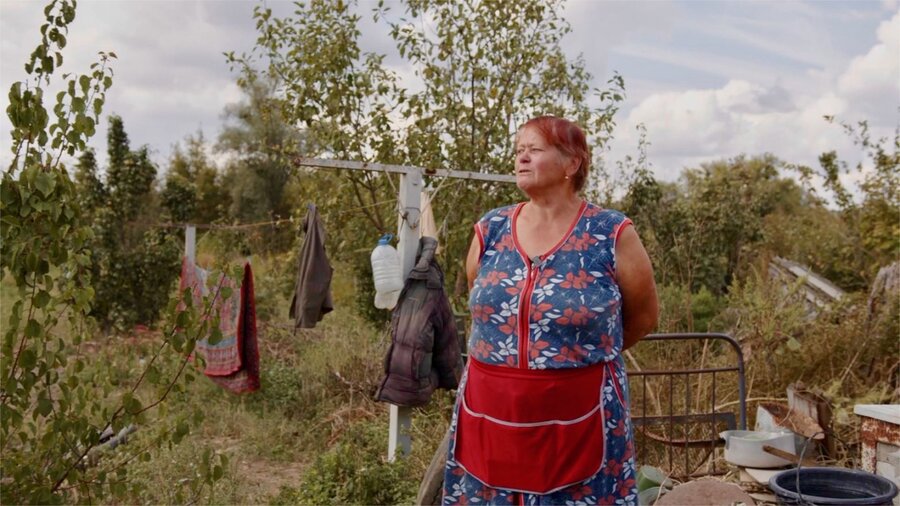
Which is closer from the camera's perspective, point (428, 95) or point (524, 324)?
point (524, 324)

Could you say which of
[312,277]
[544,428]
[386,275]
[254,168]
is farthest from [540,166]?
[254,168]

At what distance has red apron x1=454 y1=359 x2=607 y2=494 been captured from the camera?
2189 mm

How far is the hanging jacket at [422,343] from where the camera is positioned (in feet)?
14.6

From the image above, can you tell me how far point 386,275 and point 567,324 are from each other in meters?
2.52

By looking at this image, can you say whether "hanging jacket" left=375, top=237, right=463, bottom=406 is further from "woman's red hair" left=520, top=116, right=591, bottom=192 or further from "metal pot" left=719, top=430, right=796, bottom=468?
"woman's red hair" left=520, top=116, right=591, bottom=192

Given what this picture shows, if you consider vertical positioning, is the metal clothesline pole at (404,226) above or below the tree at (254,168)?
below

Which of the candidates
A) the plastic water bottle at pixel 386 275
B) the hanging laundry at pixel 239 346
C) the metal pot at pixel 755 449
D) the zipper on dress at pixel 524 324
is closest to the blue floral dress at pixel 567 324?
the zipper on dress at pixel 524 324

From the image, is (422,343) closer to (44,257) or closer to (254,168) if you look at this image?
(44,257)

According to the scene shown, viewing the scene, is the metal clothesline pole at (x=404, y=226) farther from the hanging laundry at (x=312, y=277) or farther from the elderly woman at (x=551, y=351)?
the elderly woman at (x=551, y=351)

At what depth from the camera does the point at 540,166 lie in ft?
7.66

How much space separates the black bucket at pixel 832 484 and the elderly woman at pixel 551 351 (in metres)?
1.12

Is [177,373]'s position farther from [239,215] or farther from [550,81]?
[239,215]

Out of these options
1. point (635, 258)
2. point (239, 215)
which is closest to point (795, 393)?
point (635, 258)

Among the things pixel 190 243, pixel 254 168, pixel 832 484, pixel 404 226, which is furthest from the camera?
pixel 254 168
